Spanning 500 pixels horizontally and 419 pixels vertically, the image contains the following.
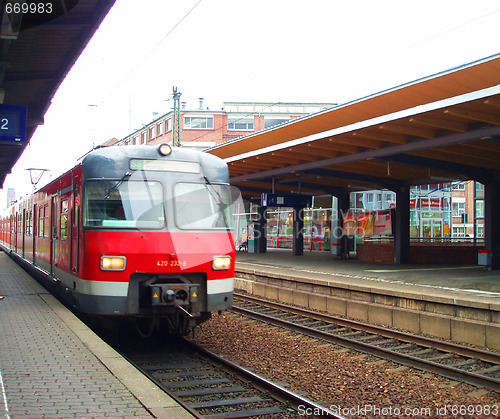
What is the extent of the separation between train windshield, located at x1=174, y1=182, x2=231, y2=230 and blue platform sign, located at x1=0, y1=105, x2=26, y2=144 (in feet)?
13.8

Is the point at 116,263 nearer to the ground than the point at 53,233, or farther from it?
nearer to the ground

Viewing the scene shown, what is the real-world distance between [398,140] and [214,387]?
9071 millimetres

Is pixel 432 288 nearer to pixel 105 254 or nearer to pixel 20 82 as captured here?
pixel 105 254

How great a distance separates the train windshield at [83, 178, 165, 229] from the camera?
7.26m

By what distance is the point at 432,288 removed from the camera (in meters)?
11.8

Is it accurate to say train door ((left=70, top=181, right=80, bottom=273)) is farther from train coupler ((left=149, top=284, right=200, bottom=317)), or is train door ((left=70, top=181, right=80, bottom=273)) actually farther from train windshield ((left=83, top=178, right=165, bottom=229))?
train coupler ((left=149, top=284, right=200, bottom=317))

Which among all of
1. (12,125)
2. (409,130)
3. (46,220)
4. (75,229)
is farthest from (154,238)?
(409,130)

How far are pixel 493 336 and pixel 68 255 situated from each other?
6944mm

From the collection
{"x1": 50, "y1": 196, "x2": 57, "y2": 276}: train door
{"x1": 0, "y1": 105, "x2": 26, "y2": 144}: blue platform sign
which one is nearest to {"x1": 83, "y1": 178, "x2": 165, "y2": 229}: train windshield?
{"x1": 50, "y1": 196, "x2": 57, "y2": 276}: train door

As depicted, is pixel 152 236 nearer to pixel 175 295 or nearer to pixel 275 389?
pixel 175 295

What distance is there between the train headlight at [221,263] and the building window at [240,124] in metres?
45.7

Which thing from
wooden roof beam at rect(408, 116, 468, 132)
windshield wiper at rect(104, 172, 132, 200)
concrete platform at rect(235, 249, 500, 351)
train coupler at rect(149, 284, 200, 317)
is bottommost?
concrete platform at rect(235, 249, 500, 351)

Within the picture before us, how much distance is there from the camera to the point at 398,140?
44.3 feet

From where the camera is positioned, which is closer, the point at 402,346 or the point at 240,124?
the point at 402,346
